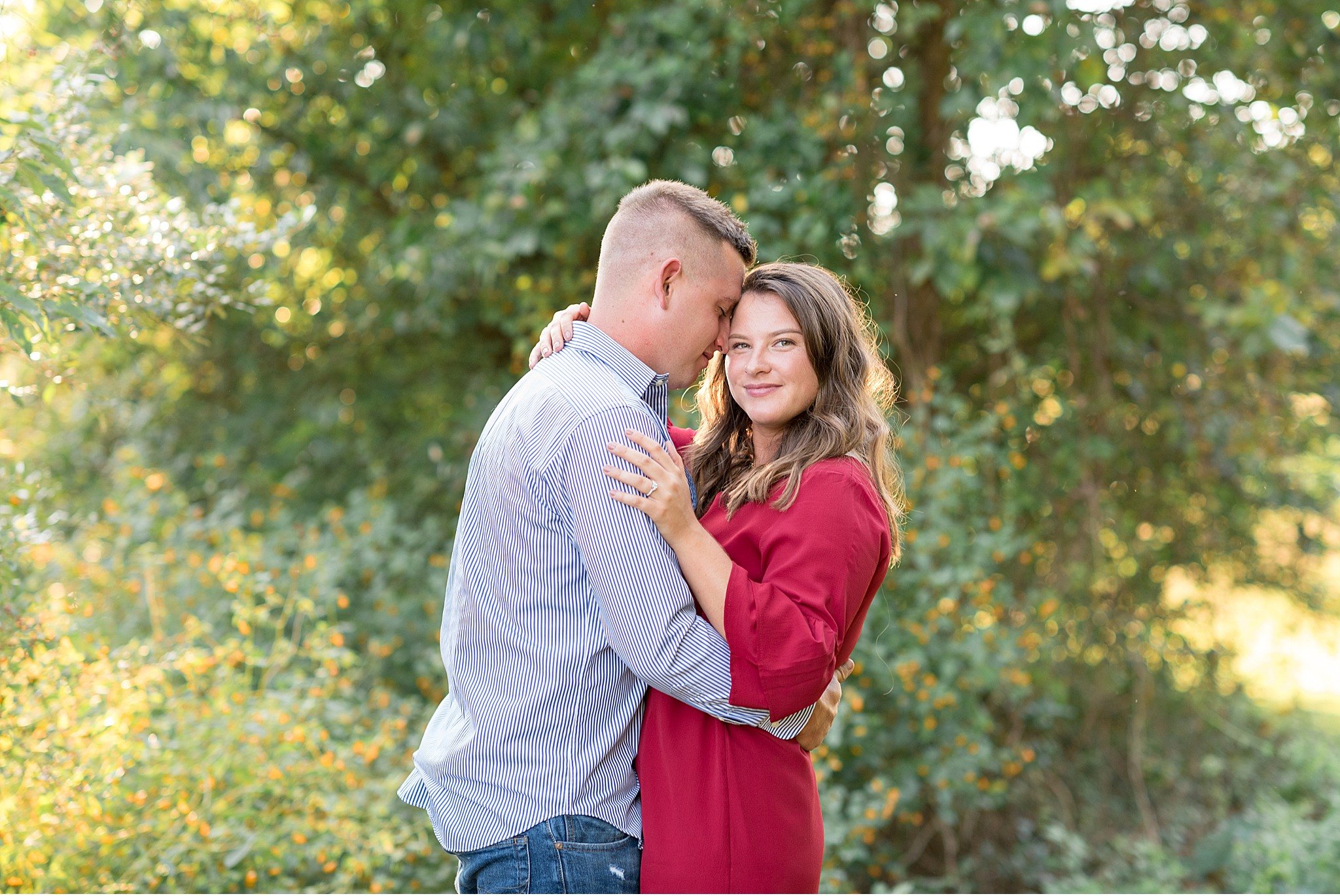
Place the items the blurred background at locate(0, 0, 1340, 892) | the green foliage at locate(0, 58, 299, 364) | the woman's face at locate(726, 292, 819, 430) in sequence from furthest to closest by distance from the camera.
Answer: the blurred background at locate(0, 0, 1340, 892) < the green foliage at locate(0, 58, 299, 364) < the woman's face at locate(726, 292, 819, 430)

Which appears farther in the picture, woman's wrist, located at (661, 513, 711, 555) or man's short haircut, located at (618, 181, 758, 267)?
man's short haircut, located at (618, 181, 758, 267)

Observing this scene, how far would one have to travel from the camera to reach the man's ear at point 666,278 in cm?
194

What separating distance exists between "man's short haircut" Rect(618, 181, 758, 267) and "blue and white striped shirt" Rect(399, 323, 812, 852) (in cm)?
34

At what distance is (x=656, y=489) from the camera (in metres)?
1.70

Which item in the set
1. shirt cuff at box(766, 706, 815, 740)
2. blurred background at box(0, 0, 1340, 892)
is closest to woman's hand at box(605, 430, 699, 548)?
shirt cuff at box(766, 706, 815, 740)

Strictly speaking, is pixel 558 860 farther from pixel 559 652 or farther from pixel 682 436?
pixel 682 436

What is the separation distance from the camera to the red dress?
65.7 inches

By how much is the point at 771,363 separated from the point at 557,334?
414 millimetres

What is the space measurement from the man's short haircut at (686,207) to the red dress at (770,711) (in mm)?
480

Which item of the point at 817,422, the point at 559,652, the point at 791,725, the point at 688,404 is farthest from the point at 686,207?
the point at 688,404

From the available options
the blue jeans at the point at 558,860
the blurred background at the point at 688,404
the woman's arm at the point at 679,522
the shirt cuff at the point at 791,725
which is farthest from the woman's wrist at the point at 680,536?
the blurred background at the point at 688,404

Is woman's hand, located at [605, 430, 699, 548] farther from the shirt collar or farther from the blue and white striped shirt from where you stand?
the shirt collar

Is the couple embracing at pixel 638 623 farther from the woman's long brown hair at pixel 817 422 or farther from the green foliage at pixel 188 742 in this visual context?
the green foliage at pixel 188 742

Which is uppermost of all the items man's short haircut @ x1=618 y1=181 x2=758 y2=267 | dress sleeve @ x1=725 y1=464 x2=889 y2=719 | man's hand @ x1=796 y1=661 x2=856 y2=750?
man's short haircut @ x1=618 y1=181 x2=758 y2=267
